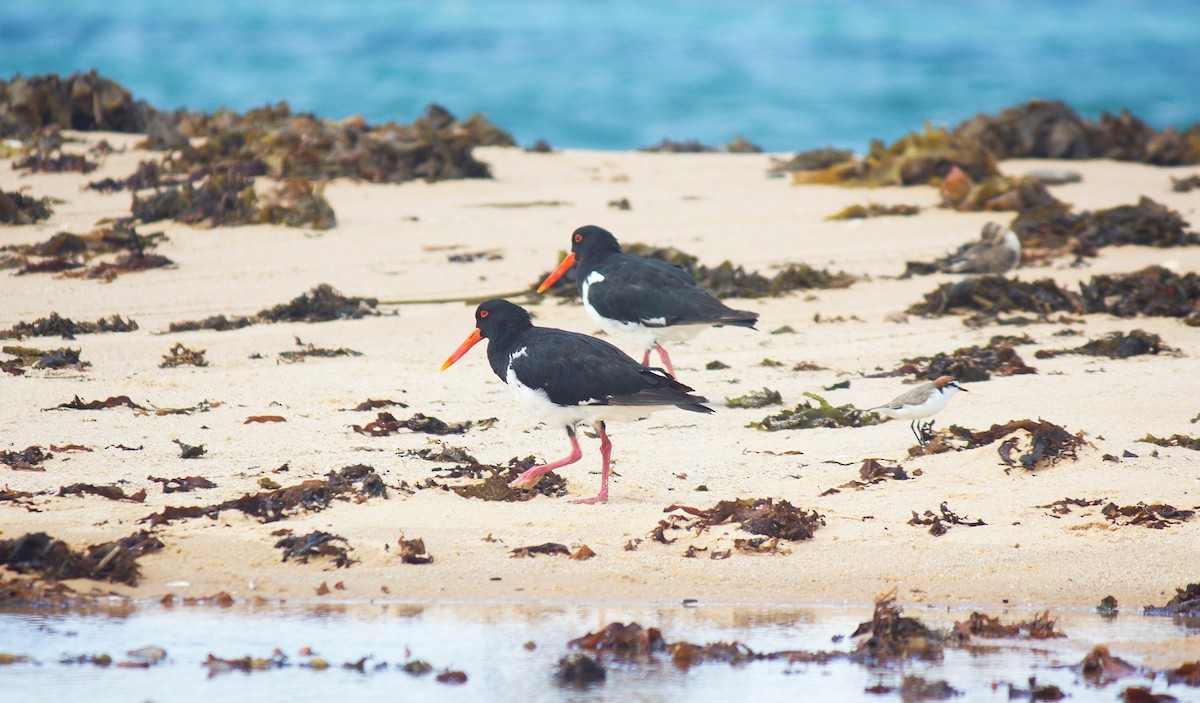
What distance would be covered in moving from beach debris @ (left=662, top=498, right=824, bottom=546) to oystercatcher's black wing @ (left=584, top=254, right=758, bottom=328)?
2766mm

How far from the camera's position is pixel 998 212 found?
42.9 ft

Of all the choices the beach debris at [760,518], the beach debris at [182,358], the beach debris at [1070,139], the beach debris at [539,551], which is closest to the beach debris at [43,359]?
the beach debris at [182,358]

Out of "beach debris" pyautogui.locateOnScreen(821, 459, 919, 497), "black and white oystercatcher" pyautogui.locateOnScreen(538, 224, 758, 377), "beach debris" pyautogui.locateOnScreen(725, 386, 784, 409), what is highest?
"black and white oystercatcher" pyautogui.locateOnScreen(538, 224, 758, 377)

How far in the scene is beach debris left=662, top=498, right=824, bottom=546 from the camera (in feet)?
17.4

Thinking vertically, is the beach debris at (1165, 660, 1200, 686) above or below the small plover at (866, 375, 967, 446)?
below

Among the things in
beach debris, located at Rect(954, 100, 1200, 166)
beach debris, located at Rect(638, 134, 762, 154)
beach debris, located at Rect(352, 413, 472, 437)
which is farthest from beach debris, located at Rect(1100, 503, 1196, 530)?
beach debris, located at Rect(638, 134, 762, 154)

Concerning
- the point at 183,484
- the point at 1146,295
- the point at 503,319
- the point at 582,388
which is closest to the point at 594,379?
the point at 582,388

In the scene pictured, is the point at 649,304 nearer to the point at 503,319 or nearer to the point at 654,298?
the point at 654,298

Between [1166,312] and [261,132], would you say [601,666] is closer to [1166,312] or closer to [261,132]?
[1166,312]

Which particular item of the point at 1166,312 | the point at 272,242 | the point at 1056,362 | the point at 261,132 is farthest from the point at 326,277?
the point at 1166,312

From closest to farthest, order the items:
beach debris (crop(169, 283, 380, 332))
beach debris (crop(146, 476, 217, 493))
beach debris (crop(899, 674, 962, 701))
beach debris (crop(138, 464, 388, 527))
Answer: beach debris (crop(899, 674, 962, 701)) → beach debris (crop(138, 464, 388, 527)) → beach debris (crop(146, 476, 217, 493)) → beach debris (crop(169, 283, 380, 332))

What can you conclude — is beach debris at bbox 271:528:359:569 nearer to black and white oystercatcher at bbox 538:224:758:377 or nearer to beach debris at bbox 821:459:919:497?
beach debris at bbox 821:459:919:497

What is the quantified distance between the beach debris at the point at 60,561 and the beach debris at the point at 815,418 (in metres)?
3.39

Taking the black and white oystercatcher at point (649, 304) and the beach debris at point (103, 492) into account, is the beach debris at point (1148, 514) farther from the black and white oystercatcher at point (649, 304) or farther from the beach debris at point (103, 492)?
the beach debris at point (103, 492)
